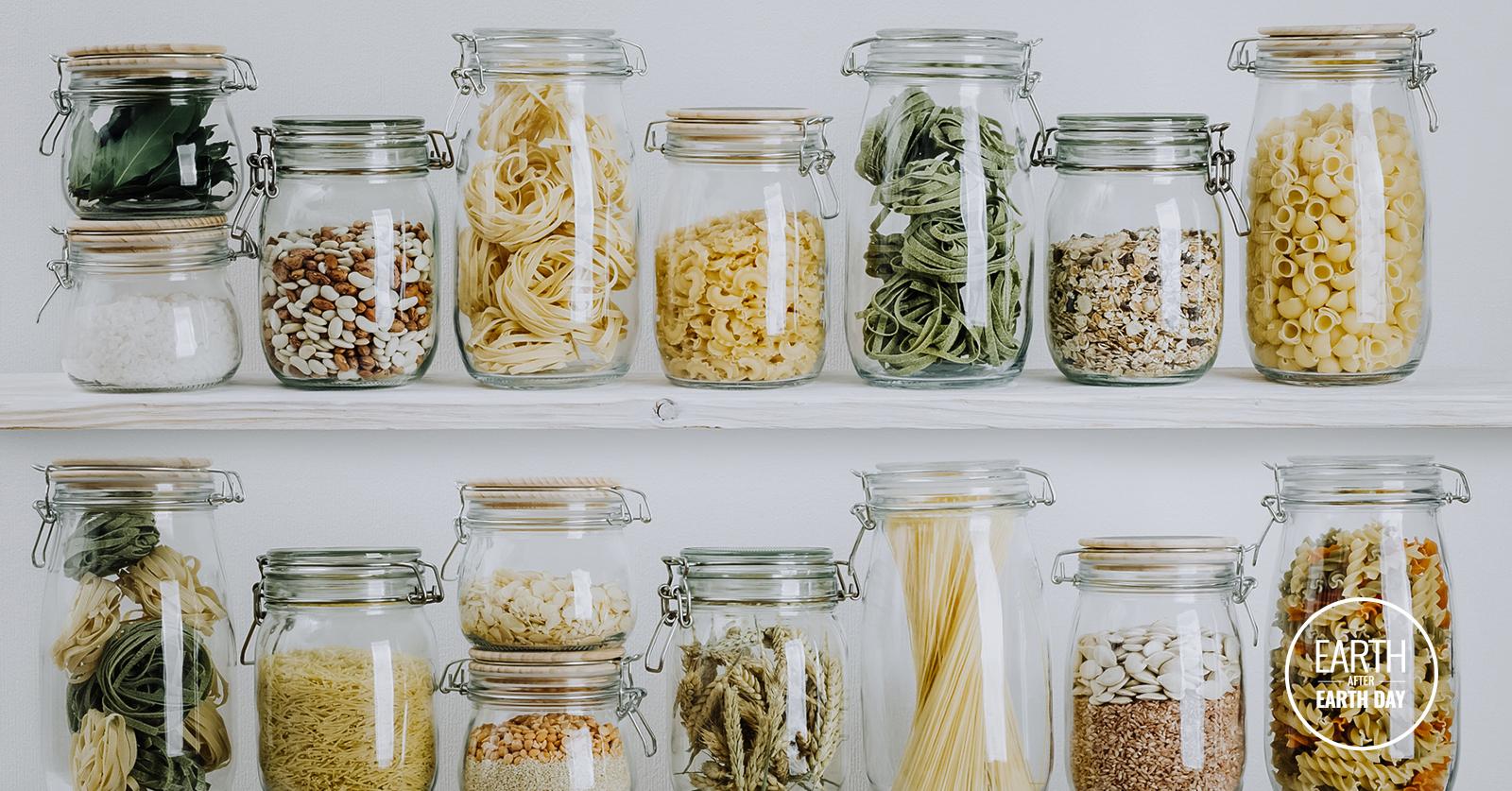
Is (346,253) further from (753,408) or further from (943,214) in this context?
(943,214)

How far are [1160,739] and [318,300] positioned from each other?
672 millimetres

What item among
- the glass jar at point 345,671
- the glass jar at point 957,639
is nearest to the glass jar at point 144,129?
the glass jar at point 345,671

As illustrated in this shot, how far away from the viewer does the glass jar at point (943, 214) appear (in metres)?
1.11

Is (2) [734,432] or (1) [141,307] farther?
(2) [734,432]

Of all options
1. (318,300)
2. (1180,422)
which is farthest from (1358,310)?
(318,300)

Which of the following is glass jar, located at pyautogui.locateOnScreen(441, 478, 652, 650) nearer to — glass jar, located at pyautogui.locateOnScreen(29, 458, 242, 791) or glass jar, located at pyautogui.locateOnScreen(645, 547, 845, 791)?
glass jar, located at pyautogui.locateOnScreen(645, 547, 845, 791)

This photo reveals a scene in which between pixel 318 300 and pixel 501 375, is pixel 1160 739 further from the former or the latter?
pixel 318 300

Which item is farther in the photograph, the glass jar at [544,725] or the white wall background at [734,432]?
the white wall background at [734,432]

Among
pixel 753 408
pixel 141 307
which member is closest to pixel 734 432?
pixel 753 408

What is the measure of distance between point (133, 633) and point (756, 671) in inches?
17.5

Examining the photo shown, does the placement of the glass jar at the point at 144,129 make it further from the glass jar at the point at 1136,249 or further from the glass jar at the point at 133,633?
the glass jar at the point at 1136,249

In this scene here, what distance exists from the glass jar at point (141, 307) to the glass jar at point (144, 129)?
0.02 meters

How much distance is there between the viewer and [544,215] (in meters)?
1.09

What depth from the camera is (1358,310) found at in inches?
44.0
